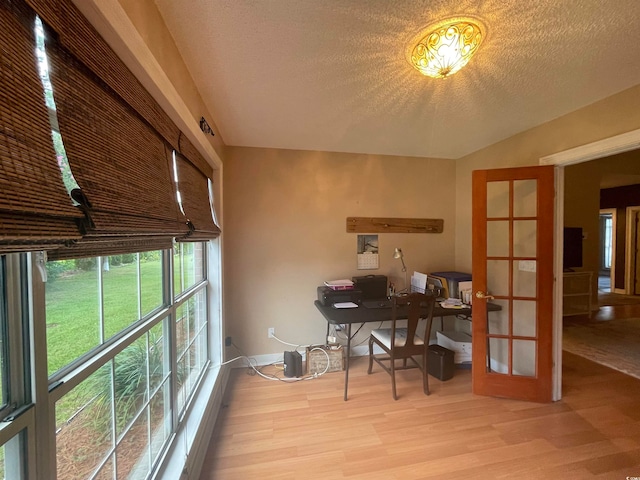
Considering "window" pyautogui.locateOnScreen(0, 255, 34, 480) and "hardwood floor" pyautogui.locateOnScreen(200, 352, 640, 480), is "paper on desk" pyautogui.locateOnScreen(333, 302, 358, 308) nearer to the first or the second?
"hardwood floor" pyautogui.locateOnScreen(200, 352, 640, 480)

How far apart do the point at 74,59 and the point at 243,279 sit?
7.64 ft

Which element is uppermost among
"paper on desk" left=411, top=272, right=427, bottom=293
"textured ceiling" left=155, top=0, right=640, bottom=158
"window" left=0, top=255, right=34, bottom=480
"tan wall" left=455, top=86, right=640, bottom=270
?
"textured ceiling" left=155, top=0, right=640, bottom=158

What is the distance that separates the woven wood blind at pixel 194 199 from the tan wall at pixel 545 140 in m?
2.92

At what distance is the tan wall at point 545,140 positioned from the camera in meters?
1.74

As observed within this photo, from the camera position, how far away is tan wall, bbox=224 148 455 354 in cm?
279

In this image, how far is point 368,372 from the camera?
2.65 meters

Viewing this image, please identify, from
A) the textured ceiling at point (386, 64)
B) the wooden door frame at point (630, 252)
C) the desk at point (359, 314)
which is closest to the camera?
the textured ceiling at point (386, 64)

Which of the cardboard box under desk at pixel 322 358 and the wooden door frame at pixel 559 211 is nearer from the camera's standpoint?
the wooden door frame at pixel 559 211

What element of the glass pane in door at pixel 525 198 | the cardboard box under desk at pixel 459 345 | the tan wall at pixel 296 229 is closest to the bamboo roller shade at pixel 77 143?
the tan wall at pixel 296 229

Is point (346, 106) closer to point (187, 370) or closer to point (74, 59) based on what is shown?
point (74, 59)

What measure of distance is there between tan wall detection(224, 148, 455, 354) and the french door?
3.04ft

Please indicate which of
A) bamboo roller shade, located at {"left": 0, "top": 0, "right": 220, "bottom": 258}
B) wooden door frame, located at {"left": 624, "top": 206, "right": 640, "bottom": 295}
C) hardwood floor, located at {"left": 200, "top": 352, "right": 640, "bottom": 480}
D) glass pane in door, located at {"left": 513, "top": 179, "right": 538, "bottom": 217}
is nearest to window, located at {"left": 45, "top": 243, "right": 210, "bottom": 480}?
bamboo roller shade, located at {"left": 0, "top": 0, "right": 220, "bottom": 258}

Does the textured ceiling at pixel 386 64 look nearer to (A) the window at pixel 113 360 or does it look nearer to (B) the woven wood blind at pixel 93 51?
(B) the woven wood blind at pixel 93 51

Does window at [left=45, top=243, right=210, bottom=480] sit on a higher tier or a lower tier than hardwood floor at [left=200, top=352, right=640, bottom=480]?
higher
